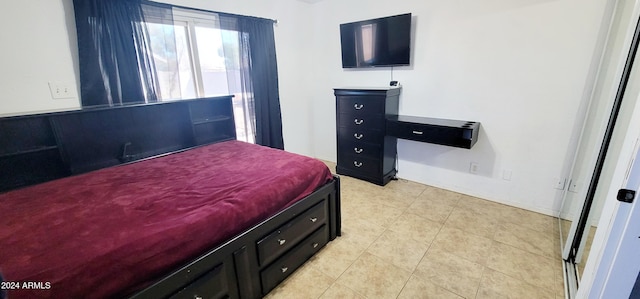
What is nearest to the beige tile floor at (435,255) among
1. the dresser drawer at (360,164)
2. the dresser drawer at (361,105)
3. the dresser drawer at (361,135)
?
the dresser drawer at (360,164)

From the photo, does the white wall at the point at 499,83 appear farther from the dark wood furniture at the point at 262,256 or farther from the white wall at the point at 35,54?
the white wall at the point at 35,54

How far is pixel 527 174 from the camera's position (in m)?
2.58

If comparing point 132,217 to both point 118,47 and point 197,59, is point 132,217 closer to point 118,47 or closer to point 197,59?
point 118,47

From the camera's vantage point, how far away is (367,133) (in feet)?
10.5

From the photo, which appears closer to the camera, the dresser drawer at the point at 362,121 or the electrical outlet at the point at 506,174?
the electrical outlet at the point at 506,174

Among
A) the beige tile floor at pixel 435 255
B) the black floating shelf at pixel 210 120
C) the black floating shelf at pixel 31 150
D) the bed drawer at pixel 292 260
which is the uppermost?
the black floating shelf at pixel 210 120

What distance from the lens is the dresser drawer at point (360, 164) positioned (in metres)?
3.24

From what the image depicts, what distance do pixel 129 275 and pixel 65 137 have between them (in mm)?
1536

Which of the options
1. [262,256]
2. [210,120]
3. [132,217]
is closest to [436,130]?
[262,256]

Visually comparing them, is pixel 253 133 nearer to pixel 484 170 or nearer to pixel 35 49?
Answer: pixel 35 49

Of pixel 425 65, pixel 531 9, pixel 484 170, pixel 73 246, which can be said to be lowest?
pixel 484 170

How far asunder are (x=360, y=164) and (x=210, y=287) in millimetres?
2368

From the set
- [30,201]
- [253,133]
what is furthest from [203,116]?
[30,201]

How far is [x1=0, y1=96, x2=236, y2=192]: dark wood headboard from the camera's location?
180 centimetres
